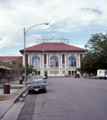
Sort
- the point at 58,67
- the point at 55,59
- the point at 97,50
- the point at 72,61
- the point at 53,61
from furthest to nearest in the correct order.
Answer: the point at 72,61
the point at 53,61
the point at 55,59
the point at 58,67
the point at 97,50

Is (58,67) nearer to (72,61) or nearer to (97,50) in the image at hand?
(72,61)

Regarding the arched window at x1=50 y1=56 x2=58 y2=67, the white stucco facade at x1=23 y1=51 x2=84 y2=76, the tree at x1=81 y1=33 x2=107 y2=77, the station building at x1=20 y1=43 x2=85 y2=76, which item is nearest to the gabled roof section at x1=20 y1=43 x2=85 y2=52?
the station building at x1=20 y1=43 x2=85 y2=76

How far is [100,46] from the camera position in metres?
60.9

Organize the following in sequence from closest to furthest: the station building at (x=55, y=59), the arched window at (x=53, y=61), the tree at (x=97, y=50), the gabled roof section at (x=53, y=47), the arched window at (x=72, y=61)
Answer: the tree at (x=97, y=50) → the gabled roof section at (x=53, y=47) → the station building at (x=55, y=59) → the arched window at (x=53, y=61) → the arched window at (x=72, y=61)

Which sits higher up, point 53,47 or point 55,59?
point 53,47

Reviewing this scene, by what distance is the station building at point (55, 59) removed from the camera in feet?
324

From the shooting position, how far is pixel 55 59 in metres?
100

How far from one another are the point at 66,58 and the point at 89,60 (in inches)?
1447

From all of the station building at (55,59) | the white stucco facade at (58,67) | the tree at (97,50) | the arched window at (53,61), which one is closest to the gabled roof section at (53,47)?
the station building at (55,59)

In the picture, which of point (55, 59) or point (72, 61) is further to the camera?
point (72, 61)

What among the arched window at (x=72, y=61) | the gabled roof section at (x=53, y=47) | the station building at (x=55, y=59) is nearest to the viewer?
the gabled roof section at (x=53, y=47)

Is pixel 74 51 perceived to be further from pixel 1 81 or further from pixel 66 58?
pixel 1 81

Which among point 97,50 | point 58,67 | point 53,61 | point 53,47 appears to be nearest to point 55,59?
point 53,61

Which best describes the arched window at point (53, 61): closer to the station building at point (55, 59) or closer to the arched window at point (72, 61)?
the station building at point (55, 59)
